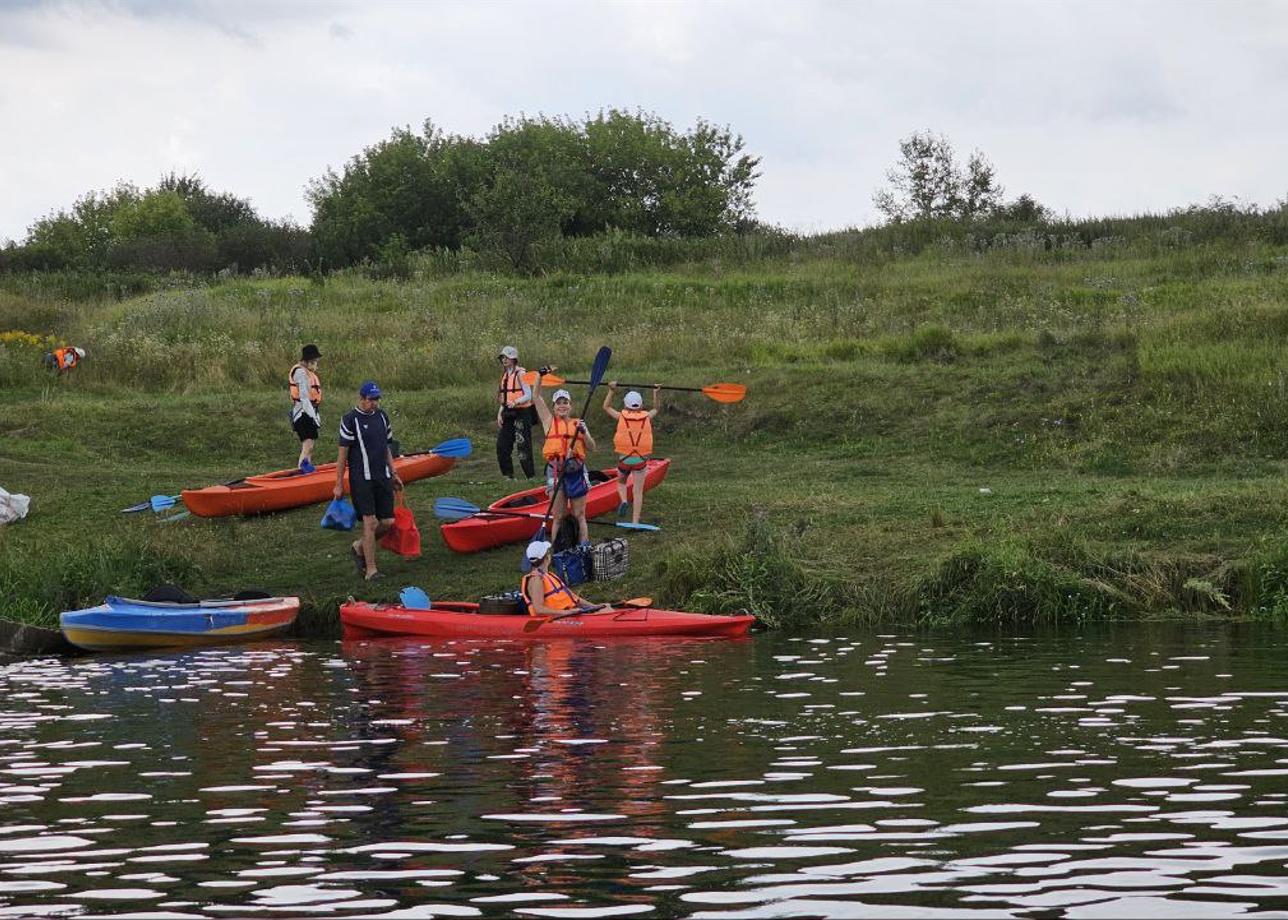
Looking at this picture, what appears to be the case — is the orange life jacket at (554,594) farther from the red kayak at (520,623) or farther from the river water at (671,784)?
the river water at (671,784)

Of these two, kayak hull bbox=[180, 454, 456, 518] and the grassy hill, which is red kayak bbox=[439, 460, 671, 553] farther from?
kayak hull bbox=[180, 454, 456, 518]

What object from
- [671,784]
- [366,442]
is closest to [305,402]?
[366,442]

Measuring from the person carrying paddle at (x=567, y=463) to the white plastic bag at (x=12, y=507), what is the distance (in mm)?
7369

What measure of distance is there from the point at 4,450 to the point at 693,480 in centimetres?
1003

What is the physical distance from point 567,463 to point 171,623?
13.8 ft

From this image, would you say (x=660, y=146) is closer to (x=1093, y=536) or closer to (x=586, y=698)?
(x=1093, y=536)

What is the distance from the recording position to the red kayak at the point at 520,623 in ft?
57.9

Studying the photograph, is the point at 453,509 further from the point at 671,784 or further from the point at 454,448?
the point at 671,784

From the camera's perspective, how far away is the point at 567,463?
776 inches

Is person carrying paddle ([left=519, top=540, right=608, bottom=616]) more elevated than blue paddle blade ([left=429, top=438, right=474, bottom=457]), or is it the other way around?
blue paddle blade ([left=429, top=438, right=474, bottom=457])

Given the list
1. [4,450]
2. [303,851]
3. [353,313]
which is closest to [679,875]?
[303,851]

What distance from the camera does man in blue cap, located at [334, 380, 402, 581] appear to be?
65.3 feet

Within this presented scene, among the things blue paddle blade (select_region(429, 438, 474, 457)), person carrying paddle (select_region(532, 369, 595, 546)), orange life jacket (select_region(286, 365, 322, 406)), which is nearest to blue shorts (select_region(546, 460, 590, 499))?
person carrying paddle (select_region(532, 369, 595, 546))

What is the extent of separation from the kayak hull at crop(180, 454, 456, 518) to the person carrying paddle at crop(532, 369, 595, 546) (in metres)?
3.66
